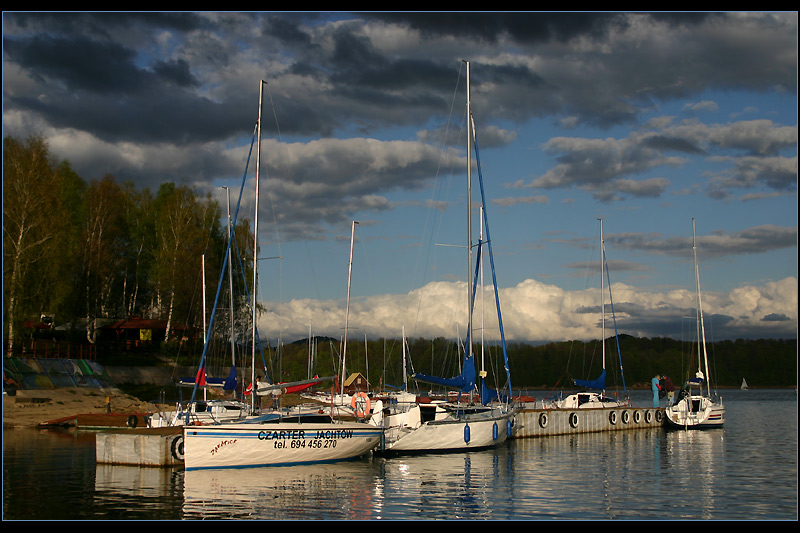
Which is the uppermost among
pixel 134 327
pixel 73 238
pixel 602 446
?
pixel 73 238

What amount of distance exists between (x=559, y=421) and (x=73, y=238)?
43052 millimetres

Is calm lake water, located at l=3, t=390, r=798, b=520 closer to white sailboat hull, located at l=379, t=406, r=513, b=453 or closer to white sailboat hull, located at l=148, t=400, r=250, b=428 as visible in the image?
white sailboat hull, located at l=379, t=406, r=513, b=453

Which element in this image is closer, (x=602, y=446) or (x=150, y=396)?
(x=602, y=446)

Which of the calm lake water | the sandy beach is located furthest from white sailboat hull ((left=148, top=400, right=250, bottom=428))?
the sandy beach

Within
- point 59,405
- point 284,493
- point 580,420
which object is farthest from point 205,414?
point 580,420

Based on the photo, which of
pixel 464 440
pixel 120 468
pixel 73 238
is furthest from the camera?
pixel 73 238

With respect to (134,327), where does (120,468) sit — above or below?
below

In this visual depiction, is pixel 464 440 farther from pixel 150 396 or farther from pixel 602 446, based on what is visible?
pixel 150 396

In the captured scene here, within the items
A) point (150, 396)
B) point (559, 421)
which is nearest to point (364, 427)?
point (559, 421)

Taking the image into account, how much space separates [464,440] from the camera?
119 feet

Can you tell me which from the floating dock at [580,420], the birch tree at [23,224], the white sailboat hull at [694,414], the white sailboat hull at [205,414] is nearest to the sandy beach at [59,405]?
the birch tree at [23,224]

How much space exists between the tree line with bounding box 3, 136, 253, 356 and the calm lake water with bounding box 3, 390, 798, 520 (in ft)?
63.7

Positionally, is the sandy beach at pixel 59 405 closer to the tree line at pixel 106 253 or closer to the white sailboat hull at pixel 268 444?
the tree line at pixel 106 253
